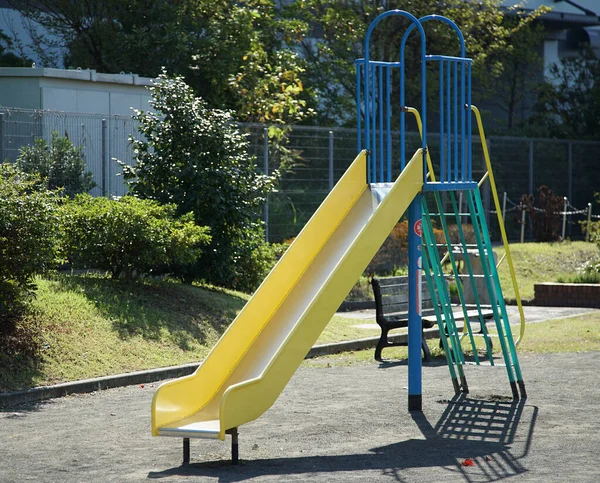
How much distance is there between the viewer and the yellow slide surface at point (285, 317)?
8031 millimetres

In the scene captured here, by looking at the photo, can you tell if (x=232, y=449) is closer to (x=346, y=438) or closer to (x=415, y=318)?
(x=346, y=438)

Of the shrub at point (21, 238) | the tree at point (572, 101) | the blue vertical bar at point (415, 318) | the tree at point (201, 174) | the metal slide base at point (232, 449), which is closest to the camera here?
the metal slide base at point (232, 449)

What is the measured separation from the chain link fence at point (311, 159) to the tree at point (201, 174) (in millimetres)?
1830

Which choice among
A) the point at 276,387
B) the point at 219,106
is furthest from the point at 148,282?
the point at 219,106

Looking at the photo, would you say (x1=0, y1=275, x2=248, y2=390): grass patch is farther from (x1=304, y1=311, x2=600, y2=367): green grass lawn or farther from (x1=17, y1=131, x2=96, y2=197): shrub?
(x1=17, y1=131, x2=96, y2=197): shrub

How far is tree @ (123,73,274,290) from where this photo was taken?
16.1m

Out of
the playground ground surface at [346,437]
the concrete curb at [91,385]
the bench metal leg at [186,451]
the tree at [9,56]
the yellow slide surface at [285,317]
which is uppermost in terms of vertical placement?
the tree at [9,56]

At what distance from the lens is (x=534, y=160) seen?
30.8 meters

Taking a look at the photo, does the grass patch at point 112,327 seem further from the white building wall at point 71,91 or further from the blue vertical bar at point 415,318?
the white building wall at point 71,91

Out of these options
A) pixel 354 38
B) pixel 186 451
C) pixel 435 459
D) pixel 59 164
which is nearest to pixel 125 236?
pixel 59 164

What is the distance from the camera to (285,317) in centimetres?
927

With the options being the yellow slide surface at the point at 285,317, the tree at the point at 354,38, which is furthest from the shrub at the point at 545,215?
the yellow slide surface at the point at 285,317

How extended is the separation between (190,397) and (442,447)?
198 centimetres

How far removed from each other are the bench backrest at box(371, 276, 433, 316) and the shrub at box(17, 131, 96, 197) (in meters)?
5.33
